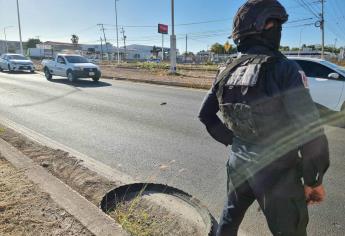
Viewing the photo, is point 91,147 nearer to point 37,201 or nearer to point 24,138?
point 24,138

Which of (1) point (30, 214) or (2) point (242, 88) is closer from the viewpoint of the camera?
(2) point (242, 88)

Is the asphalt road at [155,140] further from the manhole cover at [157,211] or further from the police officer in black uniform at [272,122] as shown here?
the police officer in black uniform at [272,122]

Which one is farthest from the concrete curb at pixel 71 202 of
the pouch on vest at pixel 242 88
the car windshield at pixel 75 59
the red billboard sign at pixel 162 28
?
the red billboard sign at pixel 162 28

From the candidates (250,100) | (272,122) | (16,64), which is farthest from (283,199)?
(16,64)

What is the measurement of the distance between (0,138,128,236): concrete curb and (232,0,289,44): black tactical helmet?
75.7 inches

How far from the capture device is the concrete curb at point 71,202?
113 inches

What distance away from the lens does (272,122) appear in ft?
5.77

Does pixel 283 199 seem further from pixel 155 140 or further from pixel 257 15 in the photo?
pixel 155 140

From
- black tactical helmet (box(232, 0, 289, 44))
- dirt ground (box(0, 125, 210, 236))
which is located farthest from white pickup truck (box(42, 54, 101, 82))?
black tactical helmet (box(232, 0, 289, 44))

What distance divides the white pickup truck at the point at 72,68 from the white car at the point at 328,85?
40.9 ft

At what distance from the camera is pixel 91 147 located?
6043 millimetres

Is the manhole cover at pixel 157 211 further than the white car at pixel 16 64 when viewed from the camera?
No

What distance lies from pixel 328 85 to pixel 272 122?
696cm

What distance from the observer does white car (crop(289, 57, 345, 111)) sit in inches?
309
